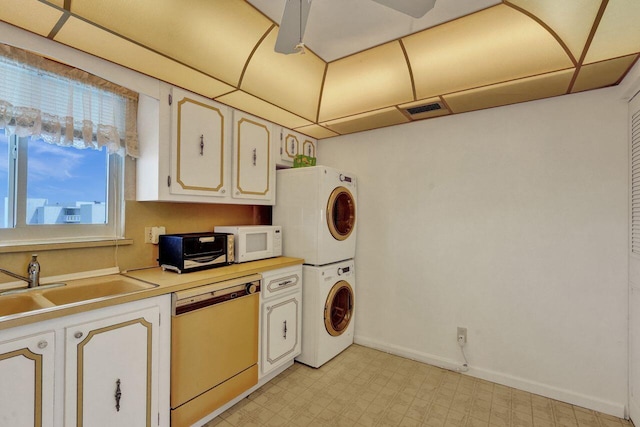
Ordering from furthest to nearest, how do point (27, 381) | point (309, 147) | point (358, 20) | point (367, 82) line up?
point (309, 147), point (367, 82), point (358, 20), point (27, 381)

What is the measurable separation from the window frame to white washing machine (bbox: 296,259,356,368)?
5.08 feet

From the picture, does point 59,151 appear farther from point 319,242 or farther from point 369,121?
point 369,121

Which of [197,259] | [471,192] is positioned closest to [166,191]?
[197,259]

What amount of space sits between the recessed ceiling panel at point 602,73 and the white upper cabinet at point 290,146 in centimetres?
232

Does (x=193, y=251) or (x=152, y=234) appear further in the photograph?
(x=152, y=234)

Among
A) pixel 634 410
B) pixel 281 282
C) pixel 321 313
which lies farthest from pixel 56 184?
pixel 634 410

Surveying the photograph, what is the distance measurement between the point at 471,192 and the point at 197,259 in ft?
7.62

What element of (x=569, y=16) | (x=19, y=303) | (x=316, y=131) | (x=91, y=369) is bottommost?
(x=91, y=369)

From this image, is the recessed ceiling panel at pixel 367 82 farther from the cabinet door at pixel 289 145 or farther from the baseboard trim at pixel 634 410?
the baseboard trim at pixel 634 410

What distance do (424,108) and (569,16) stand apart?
3.58ft

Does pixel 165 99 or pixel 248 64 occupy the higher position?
pixel 248 64

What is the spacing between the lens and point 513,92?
2.23 metres

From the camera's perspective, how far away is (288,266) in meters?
2.56

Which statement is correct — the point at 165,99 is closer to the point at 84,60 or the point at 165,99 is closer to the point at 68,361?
the point at 84,60
